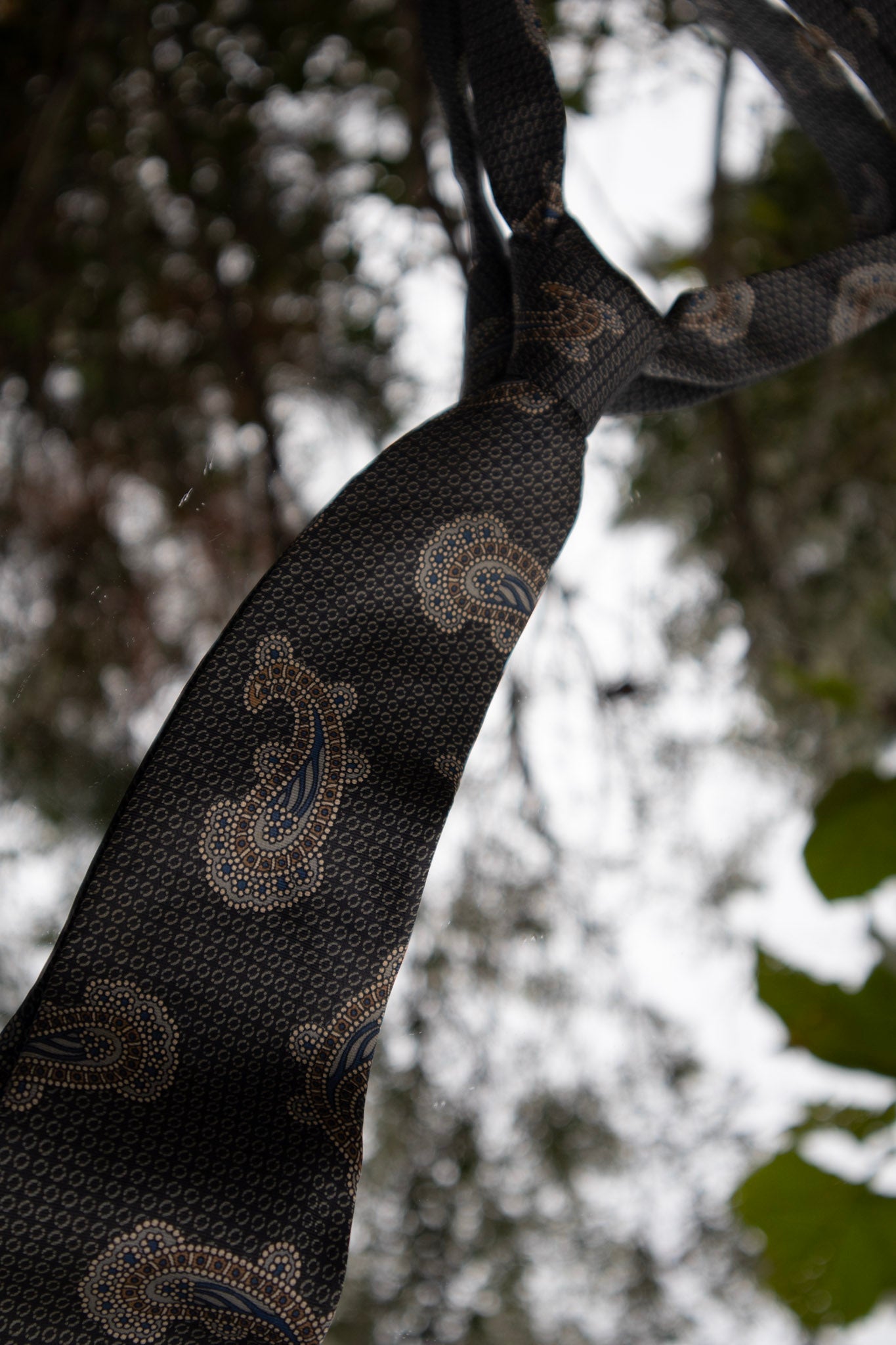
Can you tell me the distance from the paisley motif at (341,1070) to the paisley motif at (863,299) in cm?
29

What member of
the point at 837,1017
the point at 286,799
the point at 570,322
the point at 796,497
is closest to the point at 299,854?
the point at 286,799

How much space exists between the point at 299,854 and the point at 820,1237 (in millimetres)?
466

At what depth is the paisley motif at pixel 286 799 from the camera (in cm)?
20

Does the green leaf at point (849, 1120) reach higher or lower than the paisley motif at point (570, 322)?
lower

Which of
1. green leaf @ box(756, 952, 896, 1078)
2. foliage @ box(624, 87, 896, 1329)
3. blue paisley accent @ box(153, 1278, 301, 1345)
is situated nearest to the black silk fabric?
blue paisley accent @ box(153, 1278, 301, 1345)

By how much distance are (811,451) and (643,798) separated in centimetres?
30

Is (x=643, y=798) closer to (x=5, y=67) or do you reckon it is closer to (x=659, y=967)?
(x=659, y=967)

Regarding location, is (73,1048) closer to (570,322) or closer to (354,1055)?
(354,1055)

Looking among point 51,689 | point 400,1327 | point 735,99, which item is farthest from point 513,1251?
point 735,99

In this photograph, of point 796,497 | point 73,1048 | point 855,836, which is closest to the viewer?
point 73,1048

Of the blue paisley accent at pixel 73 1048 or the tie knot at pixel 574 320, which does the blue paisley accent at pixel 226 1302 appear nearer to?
the blue paisley accent at pixel 73 1048

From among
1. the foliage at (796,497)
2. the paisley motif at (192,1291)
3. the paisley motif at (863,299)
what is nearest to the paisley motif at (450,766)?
the paisley motif at (192,1291)

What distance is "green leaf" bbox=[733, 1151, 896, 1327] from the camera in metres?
0.47

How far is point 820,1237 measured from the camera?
1.58ft
